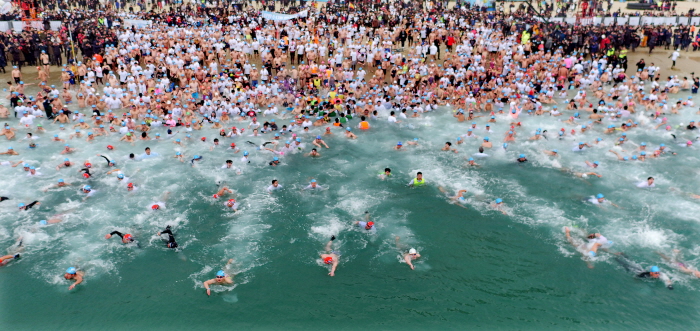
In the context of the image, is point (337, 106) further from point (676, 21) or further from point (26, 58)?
point (676, 21)

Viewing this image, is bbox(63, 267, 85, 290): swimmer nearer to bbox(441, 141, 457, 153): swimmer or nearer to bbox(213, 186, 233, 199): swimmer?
bbox(213, 186, 233, 199): swimmer

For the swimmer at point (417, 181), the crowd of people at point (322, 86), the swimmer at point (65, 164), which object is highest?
the crowd of people at point (322, 86)

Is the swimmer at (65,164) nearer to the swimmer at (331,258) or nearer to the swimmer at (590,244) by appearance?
the swimmer at (331,258)

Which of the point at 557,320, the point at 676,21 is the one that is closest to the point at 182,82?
the point at 557,320

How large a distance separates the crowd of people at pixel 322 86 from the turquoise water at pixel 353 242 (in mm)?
548

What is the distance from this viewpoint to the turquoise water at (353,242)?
39.0ft

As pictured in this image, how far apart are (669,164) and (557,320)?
1162cm

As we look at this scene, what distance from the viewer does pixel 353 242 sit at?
574 inches

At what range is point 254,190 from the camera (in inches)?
696

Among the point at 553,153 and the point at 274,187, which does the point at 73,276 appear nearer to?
the point at 274,187

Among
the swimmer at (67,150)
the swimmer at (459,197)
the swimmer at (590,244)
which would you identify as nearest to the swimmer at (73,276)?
the swimmer at (67,150)

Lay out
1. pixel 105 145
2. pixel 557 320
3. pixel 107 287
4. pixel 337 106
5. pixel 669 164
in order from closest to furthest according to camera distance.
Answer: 1. pixel 557 320
2. pixel 107 287
3. pixel 669 164
4. pixel 105 145
5. pixel 337 106

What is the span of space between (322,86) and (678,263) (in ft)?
64.1

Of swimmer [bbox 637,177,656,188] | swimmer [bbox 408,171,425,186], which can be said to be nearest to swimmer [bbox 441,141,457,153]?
swimmer [bbox 408,171,425,186]
